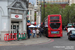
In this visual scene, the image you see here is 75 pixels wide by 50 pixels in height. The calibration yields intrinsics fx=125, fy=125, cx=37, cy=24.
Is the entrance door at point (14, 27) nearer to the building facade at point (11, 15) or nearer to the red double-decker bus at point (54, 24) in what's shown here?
the building facade at point (11, 15)

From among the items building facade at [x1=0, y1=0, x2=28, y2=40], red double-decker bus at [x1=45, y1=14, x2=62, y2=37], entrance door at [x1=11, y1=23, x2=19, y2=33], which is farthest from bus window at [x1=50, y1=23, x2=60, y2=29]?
entrance door at [x1=11, y1=23, x2=19, y2=33]

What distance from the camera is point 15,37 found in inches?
610

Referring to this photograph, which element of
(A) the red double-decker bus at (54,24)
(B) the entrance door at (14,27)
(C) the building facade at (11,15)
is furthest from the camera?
(A) the red double-decker bus at (54,24)

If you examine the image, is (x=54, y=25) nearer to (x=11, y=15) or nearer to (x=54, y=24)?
(x=54, y=24)

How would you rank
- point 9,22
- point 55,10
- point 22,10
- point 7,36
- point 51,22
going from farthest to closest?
1. point 55,10
2. point 51,22
3. point 22,10
4. point 9,22
5. point 7,36

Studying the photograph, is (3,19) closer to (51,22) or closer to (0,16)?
(0,16)

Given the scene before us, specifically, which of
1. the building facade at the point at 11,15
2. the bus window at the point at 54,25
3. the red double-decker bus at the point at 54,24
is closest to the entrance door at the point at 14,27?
the building facade at the point at 11,15

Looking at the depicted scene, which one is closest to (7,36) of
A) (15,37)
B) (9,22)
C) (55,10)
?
(15,37)

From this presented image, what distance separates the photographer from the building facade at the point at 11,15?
51.7ft

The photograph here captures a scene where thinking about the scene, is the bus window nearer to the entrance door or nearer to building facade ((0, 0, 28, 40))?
building facade ((0, 0, 28, 40))

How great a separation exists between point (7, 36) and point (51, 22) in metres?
8.03

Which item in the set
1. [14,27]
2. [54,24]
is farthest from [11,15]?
[54,24]

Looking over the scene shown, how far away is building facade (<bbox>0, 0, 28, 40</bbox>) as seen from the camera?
51.7 ft

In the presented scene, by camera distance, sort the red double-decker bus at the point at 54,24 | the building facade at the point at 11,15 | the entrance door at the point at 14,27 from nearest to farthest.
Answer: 1. the building facade at the point at 11,15
2. the entrance door at the point at 14,27
3. the red double-decker bus at the point at 54,24
